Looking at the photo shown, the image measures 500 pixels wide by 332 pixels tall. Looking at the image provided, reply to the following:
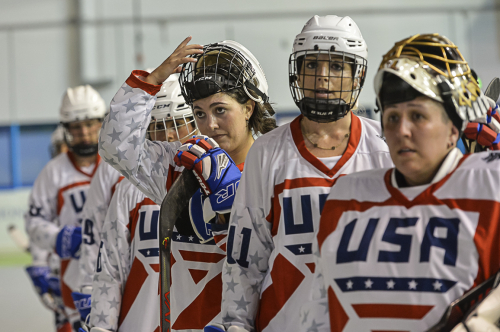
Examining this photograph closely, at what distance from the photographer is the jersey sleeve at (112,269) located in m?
2.41

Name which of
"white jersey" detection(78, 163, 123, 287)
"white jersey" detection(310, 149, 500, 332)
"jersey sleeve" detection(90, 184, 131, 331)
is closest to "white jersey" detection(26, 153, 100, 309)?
"white jersey" detection(78, 163, 123, 287)

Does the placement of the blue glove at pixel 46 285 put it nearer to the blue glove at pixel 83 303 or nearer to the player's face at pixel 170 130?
the blue glove at pixel 83 303

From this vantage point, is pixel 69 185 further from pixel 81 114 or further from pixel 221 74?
pixel 221 74

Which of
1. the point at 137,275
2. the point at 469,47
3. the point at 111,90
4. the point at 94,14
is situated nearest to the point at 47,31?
the point at 94,14

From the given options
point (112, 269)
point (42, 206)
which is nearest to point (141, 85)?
point (112, 269)

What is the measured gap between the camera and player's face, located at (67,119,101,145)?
4.22 meters

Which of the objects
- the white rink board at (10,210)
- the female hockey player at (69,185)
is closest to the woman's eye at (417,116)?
the female hockey player at (69,185)

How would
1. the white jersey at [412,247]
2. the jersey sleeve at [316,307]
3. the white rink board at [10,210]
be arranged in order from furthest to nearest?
the white rink board at [10,210] < the jersey sleeve at [316,307] < the white jersey at [412,247]

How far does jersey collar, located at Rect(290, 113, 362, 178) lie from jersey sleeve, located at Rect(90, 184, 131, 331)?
102 cm

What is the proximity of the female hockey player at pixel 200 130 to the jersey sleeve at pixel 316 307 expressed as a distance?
0.56m

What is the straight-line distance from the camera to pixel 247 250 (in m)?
1.70

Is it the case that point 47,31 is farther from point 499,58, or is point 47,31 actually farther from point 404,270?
point 404,270

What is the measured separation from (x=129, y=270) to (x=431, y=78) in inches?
63.4

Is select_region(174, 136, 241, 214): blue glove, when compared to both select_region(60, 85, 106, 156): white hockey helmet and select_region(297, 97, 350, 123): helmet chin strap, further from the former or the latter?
select_region(60, 85, 106, 156): white hockey helmet
